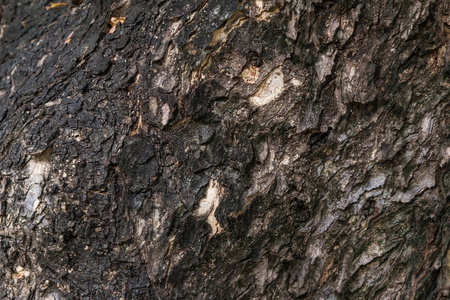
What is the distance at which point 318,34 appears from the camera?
148cm

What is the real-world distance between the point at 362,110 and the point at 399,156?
221 millimetres

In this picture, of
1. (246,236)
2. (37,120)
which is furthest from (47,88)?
(246,236)

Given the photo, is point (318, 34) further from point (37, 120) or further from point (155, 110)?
point (37, 120)

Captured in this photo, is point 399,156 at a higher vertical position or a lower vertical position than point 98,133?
lower

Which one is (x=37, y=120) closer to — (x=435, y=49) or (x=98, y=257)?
(x=98, y=257)

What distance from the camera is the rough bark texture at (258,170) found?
4.86 feet

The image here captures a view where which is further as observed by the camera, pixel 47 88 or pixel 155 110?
pixel 47 88

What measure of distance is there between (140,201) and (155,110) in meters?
0.35

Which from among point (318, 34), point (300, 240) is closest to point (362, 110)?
point (318, 34)

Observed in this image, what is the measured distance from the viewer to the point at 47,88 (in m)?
1.66

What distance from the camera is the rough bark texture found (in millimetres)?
1482

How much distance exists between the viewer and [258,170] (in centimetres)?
151

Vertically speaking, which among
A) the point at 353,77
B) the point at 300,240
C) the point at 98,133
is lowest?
the point at 300,240

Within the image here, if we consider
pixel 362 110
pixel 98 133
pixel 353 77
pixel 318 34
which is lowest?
pixel 362 110
